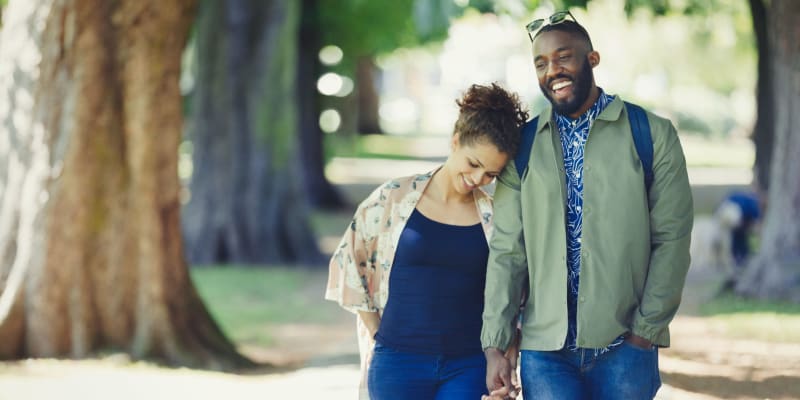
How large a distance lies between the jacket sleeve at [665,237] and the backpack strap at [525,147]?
44 cm

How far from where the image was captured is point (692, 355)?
9.50 meters

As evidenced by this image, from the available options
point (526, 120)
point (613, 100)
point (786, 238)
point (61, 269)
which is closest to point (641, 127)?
point (613, 100)

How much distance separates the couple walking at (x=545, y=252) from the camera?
4020mm

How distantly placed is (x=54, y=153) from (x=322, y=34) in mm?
13860

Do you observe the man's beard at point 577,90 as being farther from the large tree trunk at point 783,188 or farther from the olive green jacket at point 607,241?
the large tree trunk at point 783,188

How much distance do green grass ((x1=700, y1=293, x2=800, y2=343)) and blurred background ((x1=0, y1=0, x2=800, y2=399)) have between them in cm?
3

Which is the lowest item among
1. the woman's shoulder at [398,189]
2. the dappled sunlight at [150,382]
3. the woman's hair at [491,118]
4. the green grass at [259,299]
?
the green grass at [259,299]

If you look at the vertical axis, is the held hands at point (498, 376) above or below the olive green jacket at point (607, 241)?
below

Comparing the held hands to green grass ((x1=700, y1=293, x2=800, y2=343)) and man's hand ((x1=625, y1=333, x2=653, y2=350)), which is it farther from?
green grass ((x1=700, y1=293, x2=800, y2=343))

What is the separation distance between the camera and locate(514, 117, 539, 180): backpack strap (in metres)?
4.24

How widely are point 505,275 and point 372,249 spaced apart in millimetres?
746

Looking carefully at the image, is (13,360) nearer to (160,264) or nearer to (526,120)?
(160,264)

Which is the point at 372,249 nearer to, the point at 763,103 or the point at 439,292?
the point at 439,292

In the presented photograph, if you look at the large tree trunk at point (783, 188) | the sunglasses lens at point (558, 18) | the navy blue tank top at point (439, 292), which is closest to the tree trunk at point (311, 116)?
the large tree trunk at point (783, 188)
